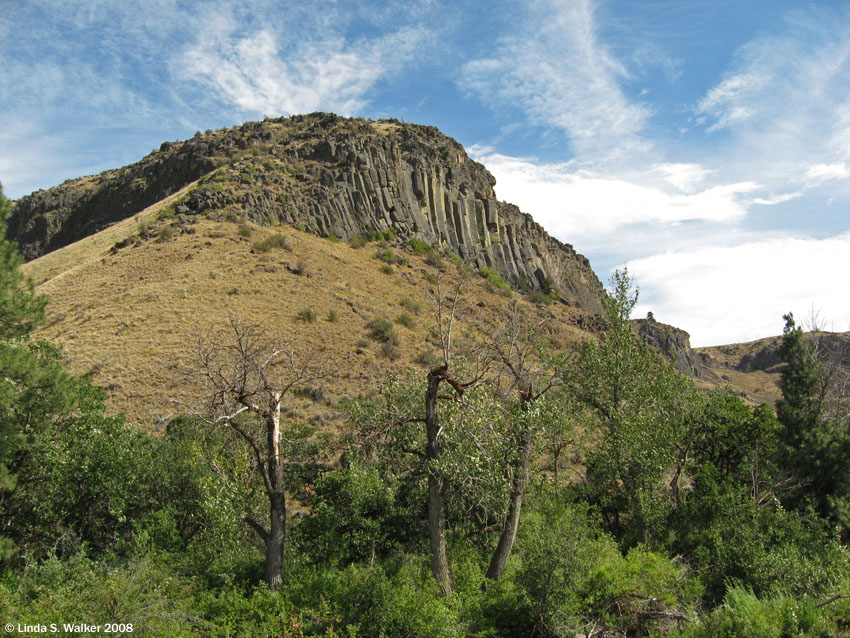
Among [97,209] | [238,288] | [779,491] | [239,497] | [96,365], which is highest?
[97,209]

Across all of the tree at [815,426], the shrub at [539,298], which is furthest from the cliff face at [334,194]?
the tree at [815,426]

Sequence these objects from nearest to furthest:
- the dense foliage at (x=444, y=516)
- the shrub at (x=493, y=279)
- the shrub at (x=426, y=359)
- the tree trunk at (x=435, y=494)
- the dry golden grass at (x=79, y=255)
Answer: the dense foliage at (x=444, y=516), the tree trunk at (x=435, y=494), the shrub at (x=426, y=359), the dry golden grass at (x=79, y=255), the shrub at (x=493, y=279)

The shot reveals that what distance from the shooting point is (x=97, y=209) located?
82.8 m

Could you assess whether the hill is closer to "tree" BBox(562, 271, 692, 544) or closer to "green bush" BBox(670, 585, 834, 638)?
"tree" BBox(562, 271, 692, 544)

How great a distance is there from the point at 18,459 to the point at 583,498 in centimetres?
1876

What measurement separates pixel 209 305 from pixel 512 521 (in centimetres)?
3216

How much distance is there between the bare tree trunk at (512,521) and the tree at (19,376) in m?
13.1

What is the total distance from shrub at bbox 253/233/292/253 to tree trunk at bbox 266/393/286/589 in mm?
38826

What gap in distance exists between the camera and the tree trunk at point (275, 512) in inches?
482

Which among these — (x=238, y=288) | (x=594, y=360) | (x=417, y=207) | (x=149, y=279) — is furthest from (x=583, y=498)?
(x=417, y=207)

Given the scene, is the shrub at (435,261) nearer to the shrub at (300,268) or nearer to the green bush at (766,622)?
the shrub at (300,268)

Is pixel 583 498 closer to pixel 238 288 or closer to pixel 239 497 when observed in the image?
pixel 239 497

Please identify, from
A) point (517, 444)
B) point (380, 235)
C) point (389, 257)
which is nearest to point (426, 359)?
point (389, 257)

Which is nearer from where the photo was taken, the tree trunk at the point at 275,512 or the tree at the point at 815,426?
the tree trunk at the point at 275,512
